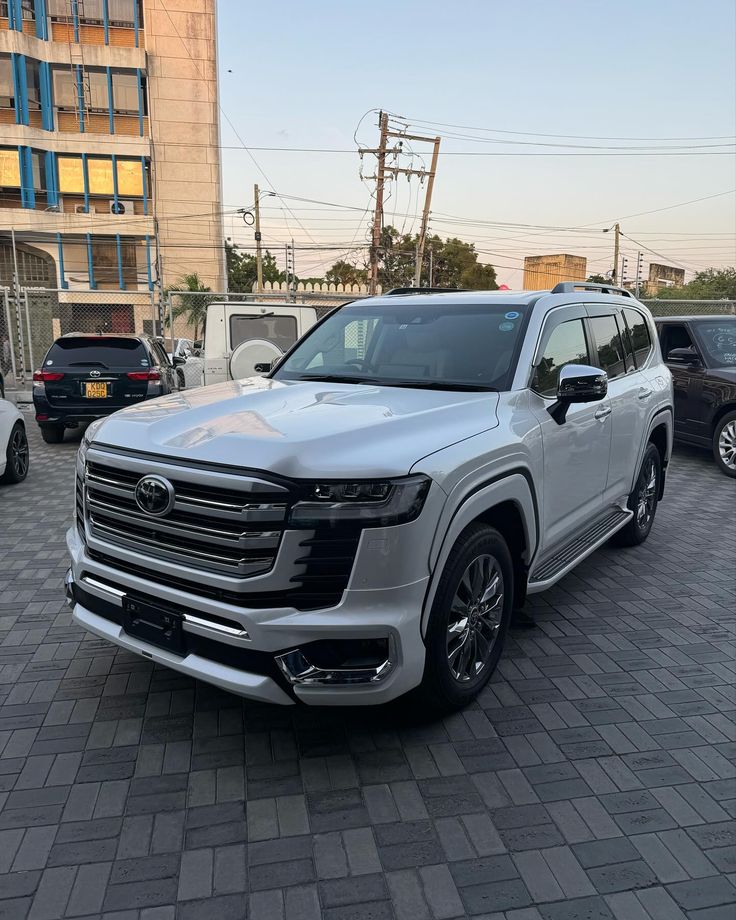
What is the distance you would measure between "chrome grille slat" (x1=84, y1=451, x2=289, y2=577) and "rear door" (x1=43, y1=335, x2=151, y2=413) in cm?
710

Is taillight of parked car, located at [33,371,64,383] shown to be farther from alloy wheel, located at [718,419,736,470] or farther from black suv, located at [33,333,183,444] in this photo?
alloy wheel, located at [718,419,736,470]

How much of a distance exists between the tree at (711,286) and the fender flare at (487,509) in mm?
53670

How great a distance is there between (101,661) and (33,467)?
583 centimetres

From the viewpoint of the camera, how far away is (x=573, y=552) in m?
4.19

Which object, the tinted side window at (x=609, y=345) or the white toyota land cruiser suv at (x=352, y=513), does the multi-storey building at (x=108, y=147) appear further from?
the white toyota land cruiser suv at (x=352, y=513)

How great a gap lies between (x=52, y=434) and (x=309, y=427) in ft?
28.3

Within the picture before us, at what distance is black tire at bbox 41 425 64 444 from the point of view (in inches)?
403

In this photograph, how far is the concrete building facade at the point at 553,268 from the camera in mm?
50938

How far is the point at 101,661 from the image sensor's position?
12.5 ft

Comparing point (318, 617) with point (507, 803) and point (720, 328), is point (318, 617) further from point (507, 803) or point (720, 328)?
point (720, 328)

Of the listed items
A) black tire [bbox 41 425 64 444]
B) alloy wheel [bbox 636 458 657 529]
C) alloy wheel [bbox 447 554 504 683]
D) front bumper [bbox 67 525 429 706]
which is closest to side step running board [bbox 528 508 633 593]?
alloy wheel [bbox 447 554 504 683]

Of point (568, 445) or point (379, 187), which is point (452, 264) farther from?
point (568, 445)

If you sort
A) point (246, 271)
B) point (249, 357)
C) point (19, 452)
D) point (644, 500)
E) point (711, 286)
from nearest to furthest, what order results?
point (644, 500), point (19, 452), point (249, 357), point (711, 286), point (246, 271)

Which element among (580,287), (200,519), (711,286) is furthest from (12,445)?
(711,286)
